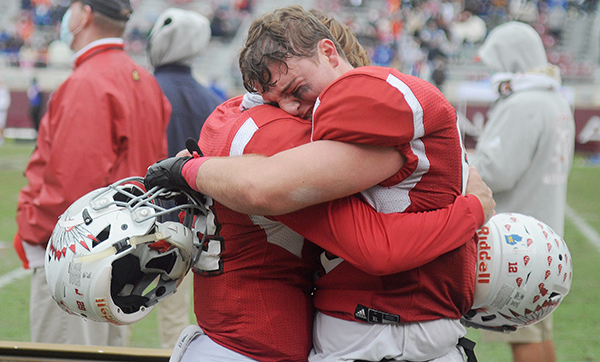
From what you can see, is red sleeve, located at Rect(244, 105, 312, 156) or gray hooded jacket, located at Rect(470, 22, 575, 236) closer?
red sleeve, located at Rect(244, 105, 312, 156)

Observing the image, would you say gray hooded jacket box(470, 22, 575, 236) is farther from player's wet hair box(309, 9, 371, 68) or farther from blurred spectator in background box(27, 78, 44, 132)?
blurred spectator in background box(27, 78, 44, 132)

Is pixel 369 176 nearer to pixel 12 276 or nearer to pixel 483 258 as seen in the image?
pixel 483 258

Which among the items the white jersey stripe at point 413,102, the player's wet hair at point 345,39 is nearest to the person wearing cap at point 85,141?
the player's wet hair at point 345,39

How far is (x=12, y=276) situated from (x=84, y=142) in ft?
12.5

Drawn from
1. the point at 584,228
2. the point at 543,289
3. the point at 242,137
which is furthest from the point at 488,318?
the point at 584,228

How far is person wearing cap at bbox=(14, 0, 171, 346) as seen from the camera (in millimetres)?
2660

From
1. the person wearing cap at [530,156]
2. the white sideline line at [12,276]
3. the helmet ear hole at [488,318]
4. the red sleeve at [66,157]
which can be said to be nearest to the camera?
the helmet ear hole at [488,318]

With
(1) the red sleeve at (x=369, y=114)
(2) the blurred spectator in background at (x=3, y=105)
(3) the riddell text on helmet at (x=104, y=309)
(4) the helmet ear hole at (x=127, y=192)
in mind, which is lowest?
(2) the blurred spectator in background at (x=3, y=105)

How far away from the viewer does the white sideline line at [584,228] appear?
7.75m

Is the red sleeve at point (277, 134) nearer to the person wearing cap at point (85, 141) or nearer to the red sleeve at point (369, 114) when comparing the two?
the red sleeve at point (369, 114)

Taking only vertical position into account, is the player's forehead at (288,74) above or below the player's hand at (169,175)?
above

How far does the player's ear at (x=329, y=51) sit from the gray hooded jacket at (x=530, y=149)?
1897 millimetres

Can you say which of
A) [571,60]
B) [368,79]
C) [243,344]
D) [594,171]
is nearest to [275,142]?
[368,79]

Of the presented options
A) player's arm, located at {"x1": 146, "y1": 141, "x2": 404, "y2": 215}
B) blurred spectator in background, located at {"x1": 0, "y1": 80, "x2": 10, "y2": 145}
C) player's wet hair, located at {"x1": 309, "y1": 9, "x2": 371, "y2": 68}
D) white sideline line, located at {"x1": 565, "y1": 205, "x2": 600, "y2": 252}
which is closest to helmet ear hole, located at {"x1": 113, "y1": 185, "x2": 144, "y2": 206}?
player's arm, located at {"x1": 146, "y1": 141, "x2": 404, "y2": 215}
